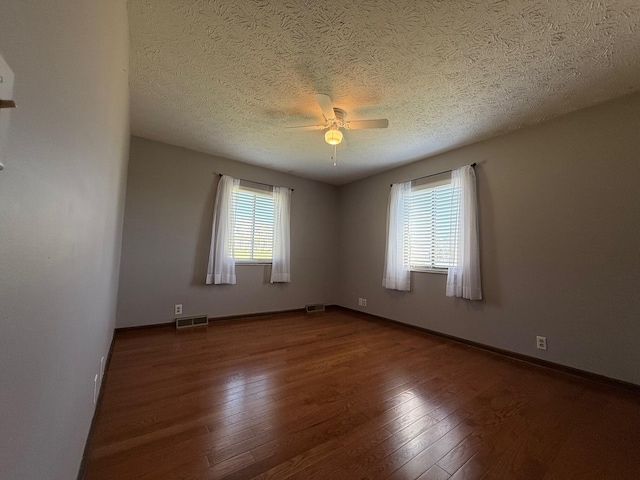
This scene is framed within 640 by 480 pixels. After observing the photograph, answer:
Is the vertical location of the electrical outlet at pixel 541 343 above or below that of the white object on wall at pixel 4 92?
below

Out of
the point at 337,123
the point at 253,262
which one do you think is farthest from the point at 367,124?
the point at 253,262

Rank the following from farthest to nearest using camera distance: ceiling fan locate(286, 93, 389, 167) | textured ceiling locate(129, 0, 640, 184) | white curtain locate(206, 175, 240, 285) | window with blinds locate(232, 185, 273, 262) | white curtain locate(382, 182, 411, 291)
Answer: window with blinds locate(232, 185, 273, 262) < white curtain locate(382, 182, 411, 291) < white curtain locate(206, 175, 240, 285) < ceiling fan locate(286, 93, 389, 167) < textured ceiling locate(129, 0, 640, 184)

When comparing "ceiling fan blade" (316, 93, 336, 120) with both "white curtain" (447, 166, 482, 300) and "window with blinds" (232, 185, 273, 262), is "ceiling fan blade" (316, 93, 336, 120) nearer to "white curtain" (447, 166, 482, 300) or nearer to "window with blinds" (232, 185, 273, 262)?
"white curtain" (447, 166, 482, 300)

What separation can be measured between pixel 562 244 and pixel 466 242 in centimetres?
82

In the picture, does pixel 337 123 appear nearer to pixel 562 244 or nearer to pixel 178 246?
pixel 562 244

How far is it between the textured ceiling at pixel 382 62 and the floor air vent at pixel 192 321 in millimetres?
2443

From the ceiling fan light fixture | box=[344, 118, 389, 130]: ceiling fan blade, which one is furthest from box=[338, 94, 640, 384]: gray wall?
the ceiling fan light fixture

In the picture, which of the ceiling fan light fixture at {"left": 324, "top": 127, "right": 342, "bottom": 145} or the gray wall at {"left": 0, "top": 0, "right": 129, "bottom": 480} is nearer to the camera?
the gray wall at {"left": 0, "top": 0, "right": 129, "bottom": 480}

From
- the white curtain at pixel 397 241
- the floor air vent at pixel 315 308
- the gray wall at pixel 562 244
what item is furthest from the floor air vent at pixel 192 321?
the gray wall at pixel 562 244

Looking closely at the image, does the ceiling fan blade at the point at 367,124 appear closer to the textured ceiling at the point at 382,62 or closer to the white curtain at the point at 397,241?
the textured ceiling at the point at 382,62

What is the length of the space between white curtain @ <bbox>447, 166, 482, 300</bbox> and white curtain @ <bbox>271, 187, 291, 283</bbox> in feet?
8.09

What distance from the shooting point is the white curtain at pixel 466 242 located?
2873mm

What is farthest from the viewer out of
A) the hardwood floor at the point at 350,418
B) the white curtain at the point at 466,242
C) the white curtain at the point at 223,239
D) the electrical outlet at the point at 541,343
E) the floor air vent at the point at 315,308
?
the floor air vent at the point at 315,308

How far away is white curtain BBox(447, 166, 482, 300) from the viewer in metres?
2.87
